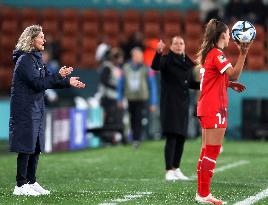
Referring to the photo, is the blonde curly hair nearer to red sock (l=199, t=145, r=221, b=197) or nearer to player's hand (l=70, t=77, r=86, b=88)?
player's hand (l=70, t=77, r=86, b=88)

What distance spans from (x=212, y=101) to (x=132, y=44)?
15539 millimetres

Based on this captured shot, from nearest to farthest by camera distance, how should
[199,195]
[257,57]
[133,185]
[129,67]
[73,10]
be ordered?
[199,195] → [133,185] → [129,67] → [257,57] → [73,10]

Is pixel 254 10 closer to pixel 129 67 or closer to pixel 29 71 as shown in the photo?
pixel 129 67

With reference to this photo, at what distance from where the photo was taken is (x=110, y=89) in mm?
21797

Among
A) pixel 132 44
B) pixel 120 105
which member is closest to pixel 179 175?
pixel 120 105

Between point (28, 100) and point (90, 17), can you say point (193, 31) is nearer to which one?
point (90, 17)

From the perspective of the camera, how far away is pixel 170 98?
1358 cm

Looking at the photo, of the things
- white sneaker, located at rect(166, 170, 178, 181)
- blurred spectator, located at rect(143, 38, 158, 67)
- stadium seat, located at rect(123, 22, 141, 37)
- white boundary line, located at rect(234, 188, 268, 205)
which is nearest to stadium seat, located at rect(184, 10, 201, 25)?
blurred spectator, located at rect(143, 38, 158, 67)

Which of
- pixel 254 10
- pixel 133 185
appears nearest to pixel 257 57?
pixel 254 10

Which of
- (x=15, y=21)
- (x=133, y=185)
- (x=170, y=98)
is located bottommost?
(x=133, y=185)

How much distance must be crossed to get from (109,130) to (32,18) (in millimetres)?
8633

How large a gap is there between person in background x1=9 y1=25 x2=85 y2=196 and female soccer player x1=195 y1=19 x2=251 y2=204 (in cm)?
146

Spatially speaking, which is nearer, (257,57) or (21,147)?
(21,147)

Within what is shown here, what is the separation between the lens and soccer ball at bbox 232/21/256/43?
31.7 feet
